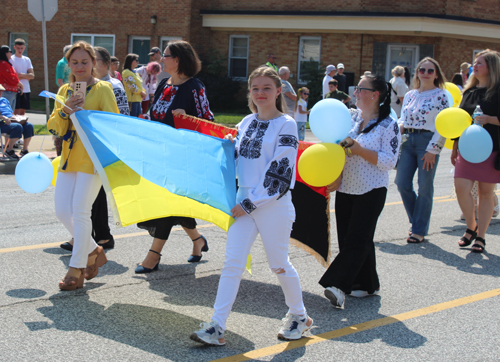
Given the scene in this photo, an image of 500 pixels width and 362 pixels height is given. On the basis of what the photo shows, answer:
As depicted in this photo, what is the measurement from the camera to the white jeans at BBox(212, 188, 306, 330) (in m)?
3.81

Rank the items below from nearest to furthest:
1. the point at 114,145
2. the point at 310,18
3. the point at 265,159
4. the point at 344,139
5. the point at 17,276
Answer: the point at 265,159 < the point at 114,145 < the point at 344,139 < the point at 17,276 < the point at 310,18

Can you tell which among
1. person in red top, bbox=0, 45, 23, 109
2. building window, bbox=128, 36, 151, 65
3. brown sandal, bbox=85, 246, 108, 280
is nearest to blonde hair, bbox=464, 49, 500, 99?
brown sandal, bbox=85, 246, 108, 280

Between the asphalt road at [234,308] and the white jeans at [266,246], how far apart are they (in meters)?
0.35

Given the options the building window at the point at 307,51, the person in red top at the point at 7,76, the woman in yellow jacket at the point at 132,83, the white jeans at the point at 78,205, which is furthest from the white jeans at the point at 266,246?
the building window at the point at 307,51

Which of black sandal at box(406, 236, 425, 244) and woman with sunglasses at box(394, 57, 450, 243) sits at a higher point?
woman with sunglasses at box(394, 57, 450, 243)

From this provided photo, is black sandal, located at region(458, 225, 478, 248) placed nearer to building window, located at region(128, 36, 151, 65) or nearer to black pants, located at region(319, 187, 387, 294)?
black pants, located at region(319, 187, 387, 294)

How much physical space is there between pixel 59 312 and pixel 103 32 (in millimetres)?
23846

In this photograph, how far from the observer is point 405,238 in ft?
24.0

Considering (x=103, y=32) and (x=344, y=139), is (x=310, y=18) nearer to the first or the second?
(x=103, y=32)

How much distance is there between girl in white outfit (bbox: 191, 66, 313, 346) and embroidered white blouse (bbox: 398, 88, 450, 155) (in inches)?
131

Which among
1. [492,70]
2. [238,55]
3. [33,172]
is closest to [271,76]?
[33,172]

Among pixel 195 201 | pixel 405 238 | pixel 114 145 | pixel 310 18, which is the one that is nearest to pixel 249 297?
pixel 195 201

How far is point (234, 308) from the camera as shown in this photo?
4734 millimetres

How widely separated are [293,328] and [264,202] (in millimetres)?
976
